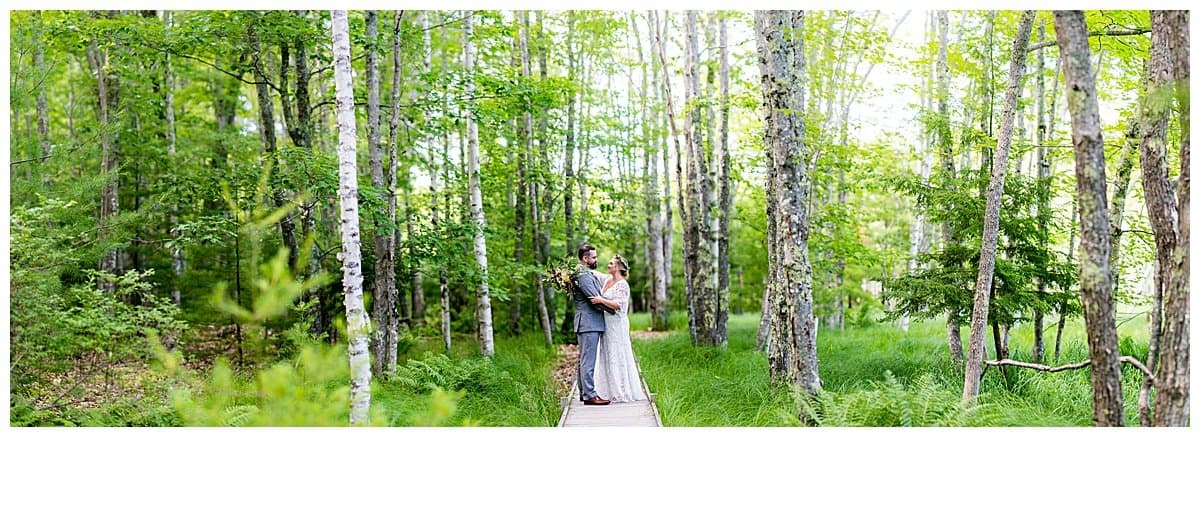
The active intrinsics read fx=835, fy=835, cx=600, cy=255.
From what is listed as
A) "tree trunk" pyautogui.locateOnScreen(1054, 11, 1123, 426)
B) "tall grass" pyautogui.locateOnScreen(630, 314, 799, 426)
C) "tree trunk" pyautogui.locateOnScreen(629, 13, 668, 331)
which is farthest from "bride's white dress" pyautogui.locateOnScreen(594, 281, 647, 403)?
"tree trunk" pyautogui.locateOnScreen(629, 13, 668, 331)

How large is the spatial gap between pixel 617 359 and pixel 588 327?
37cm

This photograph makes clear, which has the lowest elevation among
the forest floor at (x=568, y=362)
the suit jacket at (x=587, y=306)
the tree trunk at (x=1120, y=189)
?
the forest floor at (x=568, y=362)

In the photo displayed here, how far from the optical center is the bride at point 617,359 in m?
5.98

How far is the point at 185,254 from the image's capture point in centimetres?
930

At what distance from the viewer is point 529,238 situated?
1178 cm

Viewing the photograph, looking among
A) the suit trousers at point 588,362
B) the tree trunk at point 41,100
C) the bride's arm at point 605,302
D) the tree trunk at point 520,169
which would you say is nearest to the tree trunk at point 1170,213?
the bride's arm at point 605,302

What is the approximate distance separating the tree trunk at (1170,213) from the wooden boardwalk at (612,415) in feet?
8.67

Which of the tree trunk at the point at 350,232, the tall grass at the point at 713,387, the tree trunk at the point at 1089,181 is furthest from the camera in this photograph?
the tall grass at the point at 713,387

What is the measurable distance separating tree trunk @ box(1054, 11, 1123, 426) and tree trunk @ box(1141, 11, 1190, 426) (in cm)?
29

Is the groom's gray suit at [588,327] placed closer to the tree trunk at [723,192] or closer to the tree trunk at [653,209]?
the tree trunk at [723,192]

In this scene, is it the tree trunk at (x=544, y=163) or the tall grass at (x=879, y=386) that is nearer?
the tall grass at (x=879, y=386)

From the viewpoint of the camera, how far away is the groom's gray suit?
5801 millimetres

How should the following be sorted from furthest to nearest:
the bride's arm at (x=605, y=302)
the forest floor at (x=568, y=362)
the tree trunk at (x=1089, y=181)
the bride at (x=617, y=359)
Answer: the forest floor at (x=568, y=362)
the bride at (x=617, y=359)
the bride's arm at (x=605, y=302)
the tree trunk at (x=1089, y=181)

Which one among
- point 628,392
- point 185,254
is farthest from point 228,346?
point 628,392
